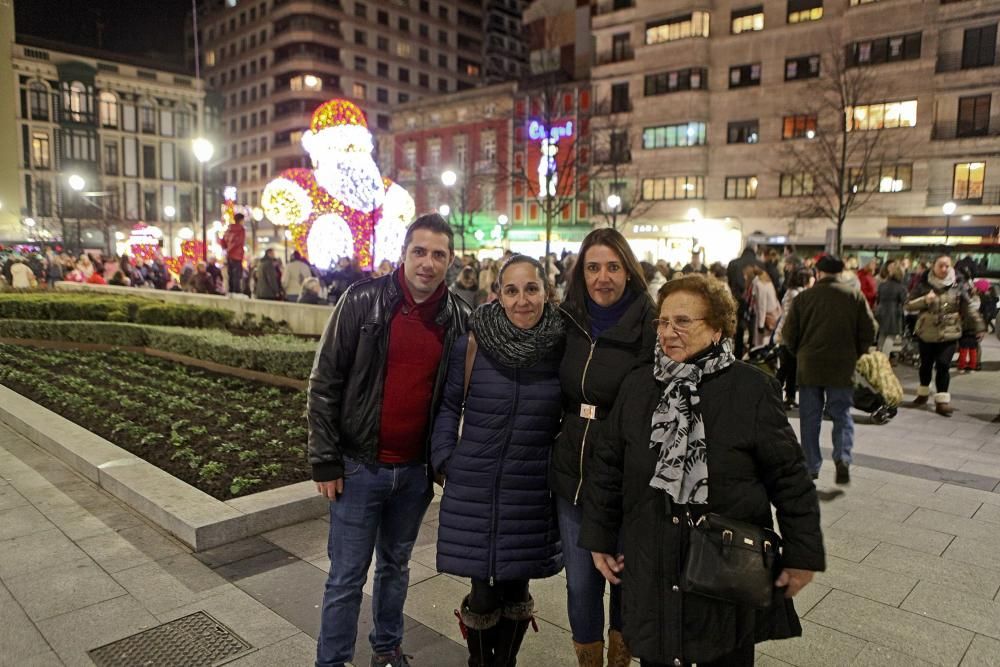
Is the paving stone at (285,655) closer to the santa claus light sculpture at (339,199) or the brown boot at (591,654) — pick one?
the brown boot at (591,654)

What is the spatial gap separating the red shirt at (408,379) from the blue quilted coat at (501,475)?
229 mm

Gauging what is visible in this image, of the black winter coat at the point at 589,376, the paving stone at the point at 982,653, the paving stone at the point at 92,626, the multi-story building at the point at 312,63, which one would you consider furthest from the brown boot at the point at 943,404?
the multi-story building at the point at 312,63

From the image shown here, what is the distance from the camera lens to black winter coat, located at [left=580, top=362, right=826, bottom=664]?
2264 mm

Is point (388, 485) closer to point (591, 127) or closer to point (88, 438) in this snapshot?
point (88, 438)

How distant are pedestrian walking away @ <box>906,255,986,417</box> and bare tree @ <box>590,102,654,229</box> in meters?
30.5

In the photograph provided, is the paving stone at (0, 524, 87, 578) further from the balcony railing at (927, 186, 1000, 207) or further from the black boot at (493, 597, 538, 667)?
the balcony railing at (927, 186, 1000, 207)

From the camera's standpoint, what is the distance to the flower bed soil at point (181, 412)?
563 centimetres

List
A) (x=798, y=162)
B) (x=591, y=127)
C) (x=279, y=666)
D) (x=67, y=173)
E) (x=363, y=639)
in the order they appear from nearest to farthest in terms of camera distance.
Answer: (x=279, y=666) → (x=363, y=639) → (x=798, y=162) → (x=591, y=127) → (x=67, y=173)

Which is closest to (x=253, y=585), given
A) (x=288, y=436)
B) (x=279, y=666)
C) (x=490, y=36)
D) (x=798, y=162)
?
(x=279, y=666)

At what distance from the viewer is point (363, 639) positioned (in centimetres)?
354

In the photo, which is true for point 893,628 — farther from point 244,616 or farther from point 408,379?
point 244,616

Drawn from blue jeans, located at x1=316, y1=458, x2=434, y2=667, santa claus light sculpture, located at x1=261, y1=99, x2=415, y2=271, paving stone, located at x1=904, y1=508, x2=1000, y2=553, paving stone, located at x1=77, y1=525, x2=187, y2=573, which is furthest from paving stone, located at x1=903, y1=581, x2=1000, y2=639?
santa claus light sculpture, located at x1=261, y1=99, x2=415, y2=271

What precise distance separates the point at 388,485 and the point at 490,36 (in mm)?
83898

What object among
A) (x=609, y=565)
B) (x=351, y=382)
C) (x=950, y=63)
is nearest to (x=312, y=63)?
(x=950, y=63)
